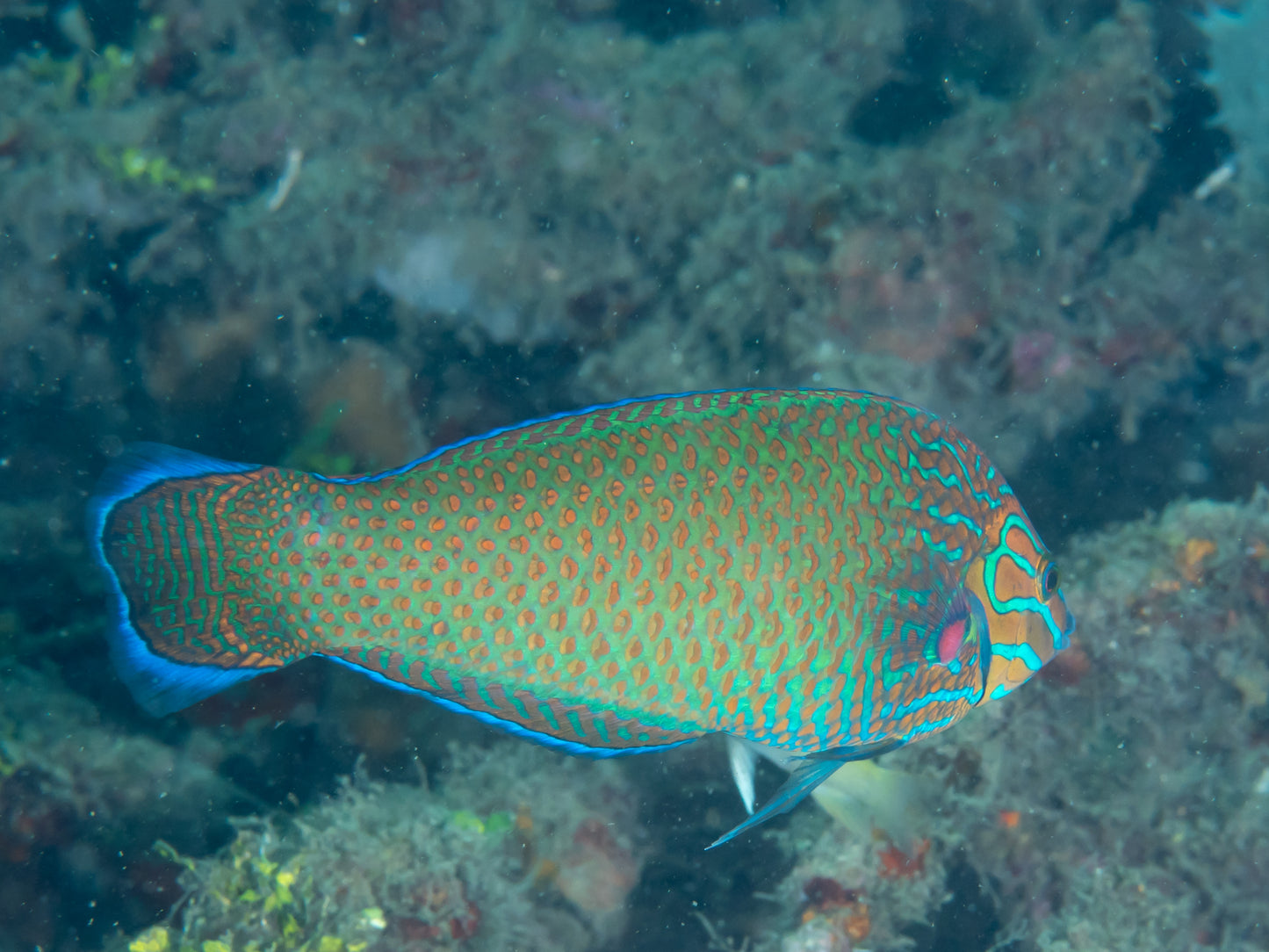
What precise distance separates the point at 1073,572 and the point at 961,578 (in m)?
1.77

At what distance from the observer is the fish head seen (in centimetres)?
273

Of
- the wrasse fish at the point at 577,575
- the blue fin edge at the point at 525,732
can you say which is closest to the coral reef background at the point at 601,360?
the blue fin edge at the point at 525,732

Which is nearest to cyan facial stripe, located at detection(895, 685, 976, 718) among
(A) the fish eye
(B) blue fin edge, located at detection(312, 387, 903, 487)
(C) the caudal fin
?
(A) the fish eye

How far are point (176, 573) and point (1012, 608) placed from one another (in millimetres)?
3113

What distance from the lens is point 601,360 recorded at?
4.20m

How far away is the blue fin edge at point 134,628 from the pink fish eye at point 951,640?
2.46 metres

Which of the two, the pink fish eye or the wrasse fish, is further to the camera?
the pink fish eye

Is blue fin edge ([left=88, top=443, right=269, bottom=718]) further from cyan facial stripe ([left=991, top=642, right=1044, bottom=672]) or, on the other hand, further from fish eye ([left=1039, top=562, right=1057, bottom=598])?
fish eye ([left=1039, top=562, right=1057, bottom=598])

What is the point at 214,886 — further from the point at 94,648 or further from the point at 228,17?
the point at 228,17

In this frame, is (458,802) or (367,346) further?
(367,346)

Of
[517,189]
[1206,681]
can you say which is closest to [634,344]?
[517,189]

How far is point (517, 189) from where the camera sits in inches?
160

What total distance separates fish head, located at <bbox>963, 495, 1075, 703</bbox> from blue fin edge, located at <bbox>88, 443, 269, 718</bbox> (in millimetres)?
2686

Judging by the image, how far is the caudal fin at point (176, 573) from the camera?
2.29 metres
